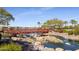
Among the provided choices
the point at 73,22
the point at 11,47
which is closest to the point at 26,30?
the point at 11,47

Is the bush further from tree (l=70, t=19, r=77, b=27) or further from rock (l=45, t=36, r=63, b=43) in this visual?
tree (l=70, t=19, r=77, b=27)

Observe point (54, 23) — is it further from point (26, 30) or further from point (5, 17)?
point (5, 17)

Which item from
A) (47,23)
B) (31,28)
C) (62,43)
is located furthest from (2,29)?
(62,43)

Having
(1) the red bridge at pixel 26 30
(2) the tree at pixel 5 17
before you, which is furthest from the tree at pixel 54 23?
(2) the tree at pixel 5 17

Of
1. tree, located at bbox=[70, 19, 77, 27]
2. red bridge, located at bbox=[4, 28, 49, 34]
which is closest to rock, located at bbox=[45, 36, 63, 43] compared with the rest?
red bridge, located at bbox=[4, 28, 49, 34]

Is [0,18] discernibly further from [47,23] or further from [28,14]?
[47,23]
